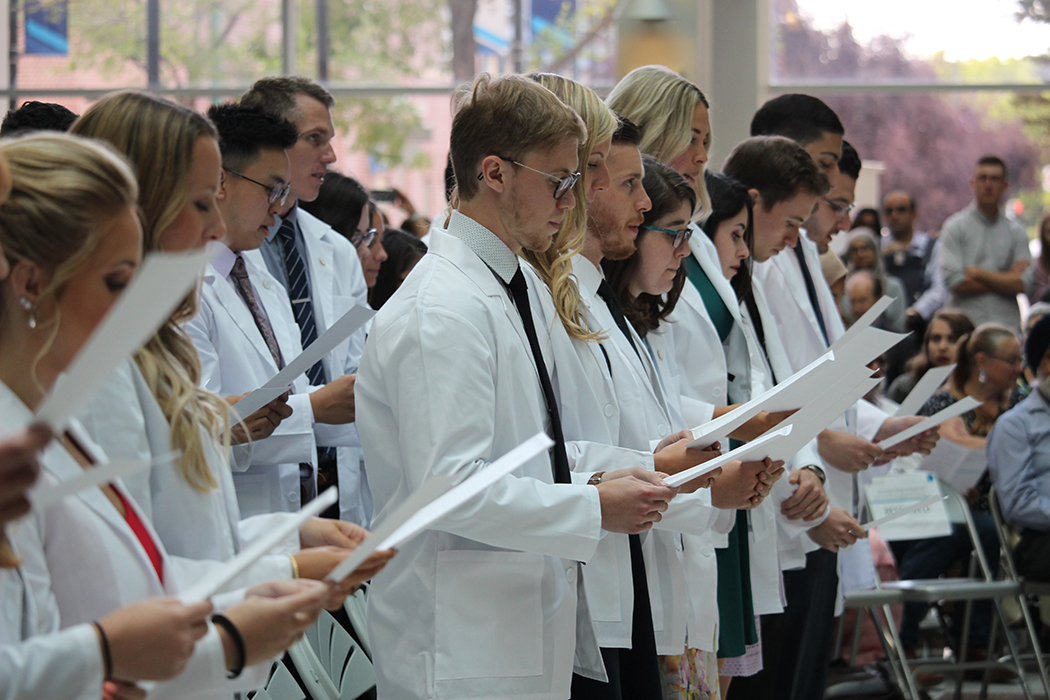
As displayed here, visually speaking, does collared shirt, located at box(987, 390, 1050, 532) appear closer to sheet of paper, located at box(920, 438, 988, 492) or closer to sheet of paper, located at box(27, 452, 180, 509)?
sheet of paper, located at box(920, 438, 988, 492)

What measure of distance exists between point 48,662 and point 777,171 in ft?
7.46

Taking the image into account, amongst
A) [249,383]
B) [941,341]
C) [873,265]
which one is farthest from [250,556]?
[873,265]

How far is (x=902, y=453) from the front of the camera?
9.54 ft

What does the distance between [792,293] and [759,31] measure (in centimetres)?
508

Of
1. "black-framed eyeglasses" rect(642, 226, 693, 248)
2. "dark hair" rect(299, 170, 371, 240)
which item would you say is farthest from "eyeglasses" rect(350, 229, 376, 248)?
"black-framed eyeglasses" rect(642, 226, 693, 248)

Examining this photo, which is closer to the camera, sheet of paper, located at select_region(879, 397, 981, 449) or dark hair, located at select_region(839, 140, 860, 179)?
sheet of paper, located at select_region(879, 397, 981, 449)

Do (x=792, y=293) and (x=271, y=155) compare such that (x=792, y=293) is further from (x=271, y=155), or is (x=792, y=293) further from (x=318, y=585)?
(x=318, y=585)

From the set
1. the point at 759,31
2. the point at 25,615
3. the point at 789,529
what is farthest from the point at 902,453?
the point at 759,31

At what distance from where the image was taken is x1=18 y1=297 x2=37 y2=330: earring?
1.16 m

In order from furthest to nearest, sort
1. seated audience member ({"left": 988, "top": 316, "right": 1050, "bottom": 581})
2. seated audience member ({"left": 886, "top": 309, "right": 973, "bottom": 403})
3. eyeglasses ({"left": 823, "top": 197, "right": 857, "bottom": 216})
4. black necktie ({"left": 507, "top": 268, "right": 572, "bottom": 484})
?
seated audience member ({"left": 886, "top": 309, "right": 973, "bottom": 403}) → seated audience member ({"left": 988, "top": 316, "right": 1050, "bottom": 581}) → eyeglasses ({"left": 823, "top": 197, "right": 857, "bottom": 216}) → black necktie ({"left": 507, "top": 268, "right": 572, "bottom": 484})

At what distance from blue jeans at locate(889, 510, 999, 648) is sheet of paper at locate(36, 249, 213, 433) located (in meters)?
4.10

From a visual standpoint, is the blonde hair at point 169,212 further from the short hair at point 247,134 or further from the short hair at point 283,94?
the short hair at point 283,94

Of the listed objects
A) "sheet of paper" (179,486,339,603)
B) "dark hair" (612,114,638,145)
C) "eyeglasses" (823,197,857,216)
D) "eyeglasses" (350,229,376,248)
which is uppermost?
"dark hair" (612,114,638,145)

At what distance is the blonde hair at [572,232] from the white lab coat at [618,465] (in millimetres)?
24
